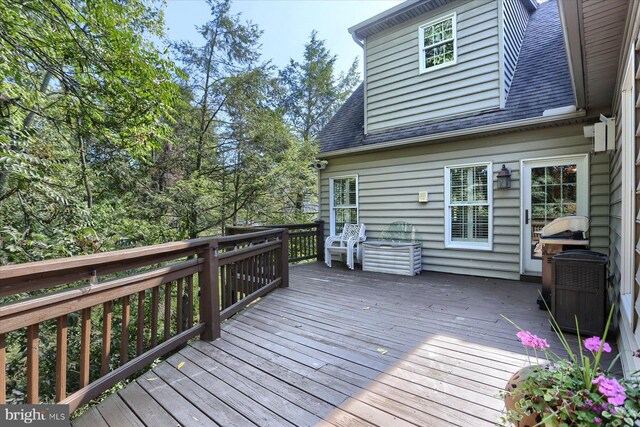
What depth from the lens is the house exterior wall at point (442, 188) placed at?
4.05 m

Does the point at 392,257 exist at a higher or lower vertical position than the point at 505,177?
lower

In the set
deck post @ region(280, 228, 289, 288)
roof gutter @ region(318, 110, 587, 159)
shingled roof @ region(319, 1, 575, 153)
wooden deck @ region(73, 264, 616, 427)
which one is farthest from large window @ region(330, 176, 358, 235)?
wooden deck @ region(73, 264, 616, 427)

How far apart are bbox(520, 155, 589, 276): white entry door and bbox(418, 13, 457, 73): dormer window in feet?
7.69

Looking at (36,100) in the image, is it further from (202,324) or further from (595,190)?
(595,190)

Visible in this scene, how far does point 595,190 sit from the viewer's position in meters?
3.94

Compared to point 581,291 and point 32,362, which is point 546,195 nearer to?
point 581,291

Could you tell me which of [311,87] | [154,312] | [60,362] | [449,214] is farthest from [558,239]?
[311,87]

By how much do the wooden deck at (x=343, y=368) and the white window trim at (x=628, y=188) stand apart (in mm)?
735

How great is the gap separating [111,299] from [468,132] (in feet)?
16.4

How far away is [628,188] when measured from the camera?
6.71 feet

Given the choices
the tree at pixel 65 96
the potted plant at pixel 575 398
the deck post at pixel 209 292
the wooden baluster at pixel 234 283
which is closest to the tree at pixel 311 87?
the tree at pixel 65 96

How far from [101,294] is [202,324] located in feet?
3.40

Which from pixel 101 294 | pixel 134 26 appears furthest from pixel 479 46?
pixel 134 26

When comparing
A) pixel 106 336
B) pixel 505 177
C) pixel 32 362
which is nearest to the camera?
pixel 32 362
